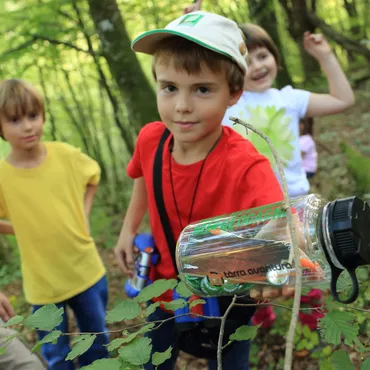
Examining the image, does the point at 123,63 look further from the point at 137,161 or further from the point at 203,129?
the point at 203,129

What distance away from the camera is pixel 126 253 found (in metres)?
2.18

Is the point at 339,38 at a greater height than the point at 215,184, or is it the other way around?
the point at 339,38

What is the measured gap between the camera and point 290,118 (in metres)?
2.60

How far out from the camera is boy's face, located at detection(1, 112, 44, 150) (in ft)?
7.91

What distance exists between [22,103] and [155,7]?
3.78 m

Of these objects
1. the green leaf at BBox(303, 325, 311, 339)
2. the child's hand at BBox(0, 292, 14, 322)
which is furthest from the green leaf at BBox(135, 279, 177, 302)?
the green leaf at BBox(303, 325, 311, 339)

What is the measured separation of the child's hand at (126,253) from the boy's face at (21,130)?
0.85 m

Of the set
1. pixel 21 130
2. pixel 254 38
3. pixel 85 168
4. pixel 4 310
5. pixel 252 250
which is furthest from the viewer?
pixel 85 168

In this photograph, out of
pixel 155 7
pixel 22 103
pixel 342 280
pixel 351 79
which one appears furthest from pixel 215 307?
pixel 351 79

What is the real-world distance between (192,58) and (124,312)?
928 millimetres

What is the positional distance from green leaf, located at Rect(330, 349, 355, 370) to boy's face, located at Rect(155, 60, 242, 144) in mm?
919

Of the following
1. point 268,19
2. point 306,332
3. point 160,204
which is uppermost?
point 268,19

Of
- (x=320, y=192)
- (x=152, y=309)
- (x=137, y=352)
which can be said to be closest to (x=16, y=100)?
(x=152, y=309)

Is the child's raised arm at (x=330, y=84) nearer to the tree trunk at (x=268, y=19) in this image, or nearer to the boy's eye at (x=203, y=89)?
the boy's eye at (x=203, y=89)
